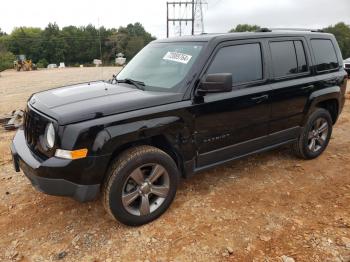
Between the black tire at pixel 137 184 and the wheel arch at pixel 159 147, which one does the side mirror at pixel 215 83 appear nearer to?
the wheel arch at pixel 159 147

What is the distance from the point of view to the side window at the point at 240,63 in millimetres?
3584

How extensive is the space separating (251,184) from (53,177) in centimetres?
248

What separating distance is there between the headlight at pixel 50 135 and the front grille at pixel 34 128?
0.05 m

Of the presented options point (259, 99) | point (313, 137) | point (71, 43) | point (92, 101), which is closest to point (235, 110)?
point (259, 99)

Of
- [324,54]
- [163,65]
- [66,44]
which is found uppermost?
[66,44]

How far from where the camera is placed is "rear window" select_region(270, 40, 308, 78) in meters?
4.05

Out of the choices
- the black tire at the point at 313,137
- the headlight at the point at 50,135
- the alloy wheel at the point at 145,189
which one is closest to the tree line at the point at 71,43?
the black tire at the point at 313,137

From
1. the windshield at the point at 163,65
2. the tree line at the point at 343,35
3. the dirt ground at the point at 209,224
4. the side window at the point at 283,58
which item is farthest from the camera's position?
the tree line at the point at 343,35

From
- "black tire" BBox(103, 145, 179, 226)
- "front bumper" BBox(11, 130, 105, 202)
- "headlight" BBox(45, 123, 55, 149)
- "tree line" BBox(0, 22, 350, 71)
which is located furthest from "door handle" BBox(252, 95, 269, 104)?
"tree line" BBox(0, 22, 350, 71)

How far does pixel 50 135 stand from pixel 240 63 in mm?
2245

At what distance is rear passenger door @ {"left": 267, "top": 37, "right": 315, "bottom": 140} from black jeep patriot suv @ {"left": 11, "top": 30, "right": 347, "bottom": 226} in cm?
1

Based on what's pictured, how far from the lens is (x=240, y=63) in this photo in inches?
147

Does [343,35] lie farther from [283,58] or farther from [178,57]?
[178,57]

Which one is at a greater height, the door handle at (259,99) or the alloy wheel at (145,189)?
the door handle at (259,99)
